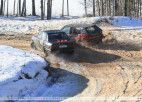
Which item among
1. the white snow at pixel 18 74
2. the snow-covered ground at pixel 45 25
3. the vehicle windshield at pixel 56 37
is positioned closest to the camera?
the white snow at pixel 18 74

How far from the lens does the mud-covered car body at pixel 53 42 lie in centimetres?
1081

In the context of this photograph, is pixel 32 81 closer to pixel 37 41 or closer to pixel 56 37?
pixel 56 37

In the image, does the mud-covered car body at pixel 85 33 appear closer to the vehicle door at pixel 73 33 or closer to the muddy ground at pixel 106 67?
the vehicle door at pixel 73 33

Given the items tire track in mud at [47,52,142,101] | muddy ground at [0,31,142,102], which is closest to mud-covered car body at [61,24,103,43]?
muddy ground at [0,31,142,102]

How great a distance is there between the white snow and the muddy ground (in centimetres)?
121

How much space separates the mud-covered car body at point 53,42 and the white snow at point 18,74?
2.04 m

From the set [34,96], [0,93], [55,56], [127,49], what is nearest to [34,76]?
[34,96]

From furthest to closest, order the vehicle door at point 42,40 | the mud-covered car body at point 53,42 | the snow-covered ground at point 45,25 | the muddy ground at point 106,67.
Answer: the snow-covered ground at point 45,25 → the vehicle door at point 42,40 → the mud-covered car body at point 53,42 → the muddy ground at point 106,67

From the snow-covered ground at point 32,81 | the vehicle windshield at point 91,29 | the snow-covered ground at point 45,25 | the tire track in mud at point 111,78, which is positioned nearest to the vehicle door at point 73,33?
the vehicle windshield at point 91,29

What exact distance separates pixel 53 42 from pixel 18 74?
4120 mm

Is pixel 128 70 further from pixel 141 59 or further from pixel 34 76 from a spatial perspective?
pixel 34 76

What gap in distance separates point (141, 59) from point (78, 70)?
3509 mm

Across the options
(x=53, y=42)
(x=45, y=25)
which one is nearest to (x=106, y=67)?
(x=53, y=42)

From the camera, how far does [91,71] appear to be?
362 inches
